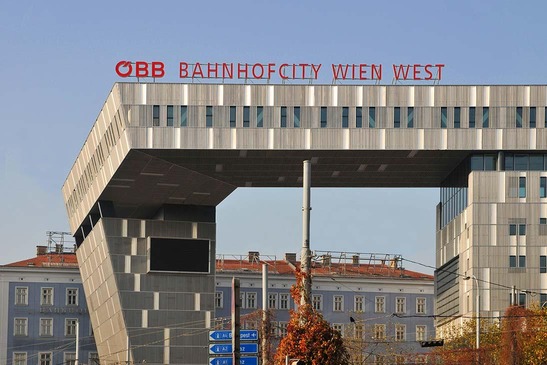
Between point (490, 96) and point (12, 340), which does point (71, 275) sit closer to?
point (12, 340)

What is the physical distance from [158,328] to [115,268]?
6192mm

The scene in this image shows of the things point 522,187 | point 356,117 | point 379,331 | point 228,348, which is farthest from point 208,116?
point 228,348

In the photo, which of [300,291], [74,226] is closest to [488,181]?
[74,226]

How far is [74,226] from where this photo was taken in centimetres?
13875

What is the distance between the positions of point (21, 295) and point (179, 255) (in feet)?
117

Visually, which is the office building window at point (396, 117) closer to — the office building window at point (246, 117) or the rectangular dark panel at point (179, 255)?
the office building window at point (246, 117)

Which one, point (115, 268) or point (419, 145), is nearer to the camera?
point (419, 145)

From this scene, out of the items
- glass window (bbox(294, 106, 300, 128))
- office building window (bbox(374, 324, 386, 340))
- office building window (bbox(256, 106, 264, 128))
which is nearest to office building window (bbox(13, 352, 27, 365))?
office building window (bbox(374, 324, 386, 340))

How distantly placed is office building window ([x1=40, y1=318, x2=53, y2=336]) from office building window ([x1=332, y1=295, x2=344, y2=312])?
3059 cm

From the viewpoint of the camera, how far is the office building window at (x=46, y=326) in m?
150

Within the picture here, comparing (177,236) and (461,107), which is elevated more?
(461,107)

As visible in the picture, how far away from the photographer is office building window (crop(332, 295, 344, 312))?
15575 centimetres

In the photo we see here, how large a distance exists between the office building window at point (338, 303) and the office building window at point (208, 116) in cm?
5274

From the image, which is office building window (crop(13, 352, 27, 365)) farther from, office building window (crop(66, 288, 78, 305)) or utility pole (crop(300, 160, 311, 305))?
utility pole (crop(300, 160, 311, 305))
